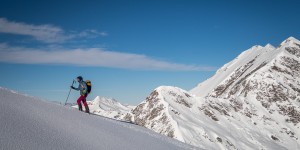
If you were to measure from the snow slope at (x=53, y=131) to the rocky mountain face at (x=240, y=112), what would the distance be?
50437 mm

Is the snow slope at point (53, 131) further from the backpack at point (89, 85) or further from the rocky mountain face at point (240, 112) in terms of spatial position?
the rocky mountain face at point (240, 112)

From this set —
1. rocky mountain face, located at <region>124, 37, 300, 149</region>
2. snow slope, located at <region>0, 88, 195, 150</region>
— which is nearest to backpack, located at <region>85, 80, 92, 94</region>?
snow slope, located at <region>0, 88, 195, 150</region>

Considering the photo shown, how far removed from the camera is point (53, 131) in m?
8.39

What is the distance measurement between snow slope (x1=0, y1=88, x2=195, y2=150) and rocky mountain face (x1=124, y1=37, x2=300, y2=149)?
50437mm

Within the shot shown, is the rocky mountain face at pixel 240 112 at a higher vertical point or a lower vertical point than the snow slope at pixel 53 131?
higher

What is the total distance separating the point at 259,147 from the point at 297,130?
3798 centimetres

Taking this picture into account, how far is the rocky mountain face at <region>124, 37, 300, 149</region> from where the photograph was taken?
68250mm

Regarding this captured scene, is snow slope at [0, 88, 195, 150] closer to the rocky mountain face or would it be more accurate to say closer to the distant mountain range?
the distant mountain range

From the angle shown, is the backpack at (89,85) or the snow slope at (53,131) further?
the backpack at (89,85)

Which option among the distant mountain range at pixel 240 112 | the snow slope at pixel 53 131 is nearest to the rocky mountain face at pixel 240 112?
the distant mountain range at pixel 240 112

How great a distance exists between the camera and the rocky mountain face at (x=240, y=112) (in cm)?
6825

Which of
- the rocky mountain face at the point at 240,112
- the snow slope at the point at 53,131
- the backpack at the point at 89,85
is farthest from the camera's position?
the rocky mountain face at the point at 240,112

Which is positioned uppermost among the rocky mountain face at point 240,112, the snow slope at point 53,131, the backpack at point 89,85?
the rocky mountain face at point 240,112

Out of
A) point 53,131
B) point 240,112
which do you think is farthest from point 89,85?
point 240,112
